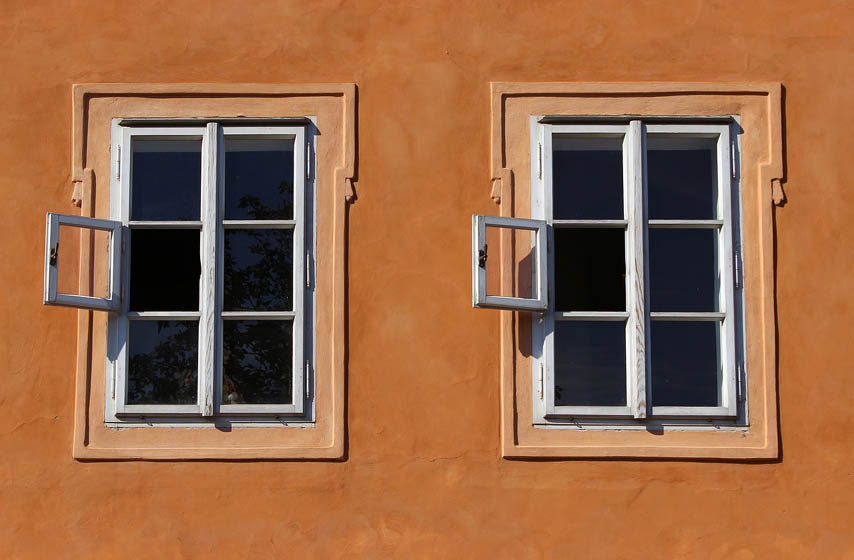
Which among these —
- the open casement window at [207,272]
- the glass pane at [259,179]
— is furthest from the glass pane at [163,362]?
the glass pane at [259,179]

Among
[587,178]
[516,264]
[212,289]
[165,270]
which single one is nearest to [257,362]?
[212,289]

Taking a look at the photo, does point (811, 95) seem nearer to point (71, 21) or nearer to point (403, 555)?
point (403, 555)

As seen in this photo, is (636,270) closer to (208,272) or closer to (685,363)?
(685,363)

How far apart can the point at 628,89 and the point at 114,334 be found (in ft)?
8.69

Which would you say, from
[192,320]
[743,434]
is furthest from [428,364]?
[743,434]

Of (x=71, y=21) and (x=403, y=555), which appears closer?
(x=403, y=555)

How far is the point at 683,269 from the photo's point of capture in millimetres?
5879

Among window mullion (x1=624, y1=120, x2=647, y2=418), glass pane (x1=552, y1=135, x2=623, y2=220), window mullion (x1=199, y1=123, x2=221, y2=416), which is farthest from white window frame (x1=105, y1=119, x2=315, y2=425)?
window mullion (x1=624, y1=120, x2=647, y2=418)

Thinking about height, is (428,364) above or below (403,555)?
above

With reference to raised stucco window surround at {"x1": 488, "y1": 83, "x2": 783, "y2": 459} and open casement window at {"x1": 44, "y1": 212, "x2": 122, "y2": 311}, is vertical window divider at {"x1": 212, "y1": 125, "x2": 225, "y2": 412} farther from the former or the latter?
raised stucco window surround at {"x1": 488, "y1": 83, "x2": 783, "y2": 459}

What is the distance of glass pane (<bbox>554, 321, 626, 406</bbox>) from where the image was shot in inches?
227

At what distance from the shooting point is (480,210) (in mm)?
5852

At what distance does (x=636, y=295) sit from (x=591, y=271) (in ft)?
0.79

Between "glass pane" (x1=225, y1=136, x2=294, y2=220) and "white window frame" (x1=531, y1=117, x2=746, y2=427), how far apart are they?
1.17 meters
